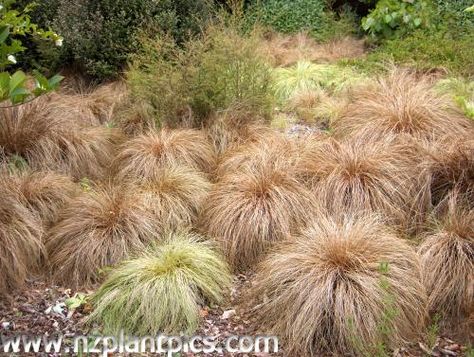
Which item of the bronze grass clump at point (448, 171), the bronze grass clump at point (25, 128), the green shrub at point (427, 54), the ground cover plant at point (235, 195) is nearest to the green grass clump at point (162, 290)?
the ground cover plant at point (235, 195)

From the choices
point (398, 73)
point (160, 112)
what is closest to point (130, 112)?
point (160, 112)

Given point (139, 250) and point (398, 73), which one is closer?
point (139, 250)

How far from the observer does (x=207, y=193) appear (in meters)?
4.86

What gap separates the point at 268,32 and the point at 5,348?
23.7ft

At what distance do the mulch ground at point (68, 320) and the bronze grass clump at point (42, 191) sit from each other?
79cm

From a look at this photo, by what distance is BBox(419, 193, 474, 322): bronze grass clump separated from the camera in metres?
3.64

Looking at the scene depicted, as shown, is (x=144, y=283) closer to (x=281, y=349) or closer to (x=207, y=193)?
(x=281, y=349)

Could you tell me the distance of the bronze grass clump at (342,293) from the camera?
3.40 meters

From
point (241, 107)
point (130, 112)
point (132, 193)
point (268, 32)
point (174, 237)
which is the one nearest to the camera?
point (174, 237)

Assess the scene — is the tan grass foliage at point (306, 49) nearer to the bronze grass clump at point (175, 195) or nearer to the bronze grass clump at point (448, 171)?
the bronze grass clump at point (175, 195)

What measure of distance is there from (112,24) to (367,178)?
4.01 m

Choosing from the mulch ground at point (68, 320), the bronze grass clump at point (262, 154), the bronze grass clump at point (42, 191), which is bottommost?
the mulch ground at point (68, 320)

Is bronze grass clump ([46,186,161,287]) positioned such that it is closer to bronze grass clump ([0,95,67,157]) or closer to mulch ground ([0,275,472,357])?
mulch ground ([0,275,472,357])

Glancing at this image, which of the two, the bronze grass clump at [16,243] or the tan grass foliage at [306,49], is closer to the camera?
the bronze grass clump at [16,243]
